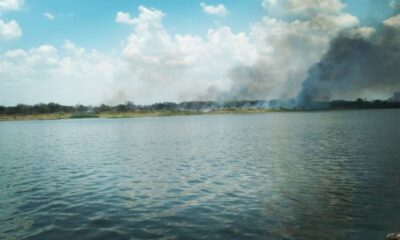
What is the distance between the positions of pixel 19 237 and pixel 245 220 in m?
13.8

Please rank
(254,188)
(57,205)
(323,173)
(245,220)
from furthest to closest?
(323,173) → (254,188) → (57,205) → (245,220)

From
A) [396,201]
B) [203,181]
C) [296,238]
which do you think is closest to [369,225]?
[296,238]

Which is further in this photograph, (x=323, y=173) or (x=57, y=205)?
(x=323, y=173)

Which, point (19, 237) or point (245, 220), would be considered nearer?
point (19, 237)

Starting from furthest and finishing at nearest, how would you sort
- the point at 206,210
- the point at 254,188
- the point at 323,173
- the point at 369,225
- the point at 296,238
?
the point at 323,173 < the point at 254,188 < the point at 206,210 < the point at 369,225 < the point at 296,238

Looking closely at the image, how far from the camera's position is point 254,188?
3044 cm

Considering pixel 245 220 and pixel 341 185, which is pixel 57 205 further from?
pixel 341 185

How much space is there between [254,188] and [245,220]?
9000 mm

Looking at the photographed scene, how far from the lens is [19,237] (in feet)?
64.3

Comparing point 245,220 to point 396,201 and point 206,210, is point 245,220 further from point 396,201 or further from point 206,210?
point 396,201

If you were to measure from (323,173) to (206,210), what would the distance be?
18.3 m

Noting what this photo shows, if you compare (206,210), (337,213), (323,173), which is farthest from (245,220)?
(323,173)

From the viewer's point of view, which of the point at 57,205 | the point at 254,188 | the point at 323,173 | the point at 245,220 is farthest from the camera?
the point at 323,173

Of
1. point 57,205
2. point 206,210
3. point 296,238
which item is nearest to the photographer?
point 296,238
